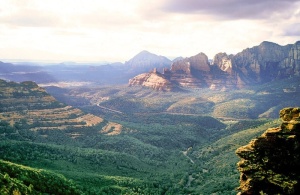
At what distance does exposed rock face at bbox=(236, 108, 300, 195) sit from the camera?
49.0 m

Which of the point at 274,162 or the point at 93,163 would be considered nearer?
the point at 274,162

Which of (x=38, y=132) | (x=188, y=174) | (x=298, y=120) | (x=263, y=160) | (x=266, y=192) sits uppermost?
(x=298, y=120)

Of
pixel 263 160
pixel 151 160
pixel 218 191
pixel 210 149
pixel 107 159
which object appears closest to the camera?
pixel 263 160

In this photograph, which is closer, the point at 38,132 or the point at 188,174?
the point at 188,174

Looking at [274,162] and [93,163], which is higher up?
[274,162]

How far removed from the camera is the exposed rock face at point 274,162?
49.0 meters

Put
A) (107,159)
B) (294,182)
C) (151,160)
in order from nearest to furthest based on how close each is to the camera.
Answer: (294,182)
(107,159)
(151,160)

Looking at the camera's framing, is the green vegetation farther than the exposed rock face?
Yes

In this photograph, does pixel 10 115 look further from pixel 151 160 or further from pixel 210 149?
pixel 210 149

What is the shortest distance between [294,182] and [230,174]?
300 feet

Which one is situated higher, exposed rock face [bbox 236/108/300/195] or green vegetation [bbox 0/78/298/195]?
exposed rock face [bbox 236/108/300/195]

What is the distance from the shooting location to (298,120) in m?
51.5

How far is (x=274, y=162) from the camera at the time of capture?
50.6m

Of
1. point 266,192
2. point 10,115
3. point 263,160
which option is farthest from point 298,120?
point 10,115
